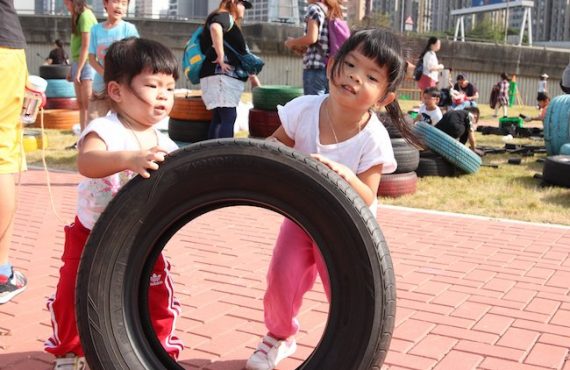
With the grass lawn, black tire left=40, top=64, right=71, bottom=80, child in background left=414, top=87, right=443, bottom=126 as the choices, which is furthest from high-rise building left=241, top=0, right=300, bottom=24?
the grass lawn

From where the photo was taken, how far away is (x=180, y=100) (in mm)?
8195

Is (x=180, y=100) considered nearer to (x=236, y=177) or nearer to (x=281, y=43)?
(x=236, y=177)

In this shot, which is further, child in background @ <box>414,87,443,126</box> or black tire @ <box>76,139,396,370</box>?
child in background @ <box>414,87,443,126</box>

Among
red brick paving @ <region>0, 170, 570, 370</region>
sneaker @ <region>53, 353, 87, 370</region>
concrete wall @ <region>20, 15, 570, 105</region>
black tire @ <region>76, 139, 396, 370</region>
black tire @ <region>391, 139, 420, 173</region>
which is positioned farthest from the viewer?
concrete wall @ <region>20, 15, 570, 105</region>

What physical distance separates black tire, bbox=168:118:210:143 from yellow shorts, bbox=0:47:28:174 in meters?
4.50

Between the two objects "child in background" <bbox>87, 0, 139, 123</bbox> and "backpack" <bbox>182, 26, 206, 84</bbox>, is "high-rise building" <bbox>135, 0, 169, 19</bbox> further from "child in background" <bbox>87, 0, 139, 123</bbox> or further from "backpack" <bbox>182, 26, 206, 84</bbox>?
"backpack" <bbox>182, 26, 206, 84</bbox>

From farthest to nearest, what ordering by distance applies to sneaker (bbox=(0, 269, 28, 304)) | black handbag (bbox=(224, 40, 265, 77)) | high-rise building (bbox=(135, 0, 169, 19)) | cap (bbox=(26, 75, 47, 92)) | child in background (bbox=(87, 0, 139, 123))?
high-rise building (bbox=(135, 0, 169, 19)) → black handbag (bbox=(224, 40, 265, 77)) → child in background (bbox=(87, 0, 139, 123)) → cap (bbox=(26, 75, 47, 92)) → sneaker (bbox=(0, 269, 28, 304))

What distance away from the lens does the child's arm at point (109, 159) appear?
7.15ft

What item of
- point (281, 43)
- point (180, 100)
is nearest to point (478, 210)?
point (180, 100)

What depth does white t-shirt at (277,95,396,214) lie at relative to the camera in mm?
2600

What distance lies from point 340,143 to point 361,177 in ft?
0.51

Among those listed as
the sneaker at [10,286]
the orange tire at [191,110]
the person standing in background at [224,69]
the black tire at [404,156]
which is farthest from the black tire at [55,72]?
the sneaker at [10,286]

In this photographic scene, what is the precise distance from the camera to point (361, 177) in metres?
2.62

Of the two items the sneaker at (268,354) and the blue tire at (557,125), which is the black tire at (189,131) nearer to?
the blue tire at (557,125)
